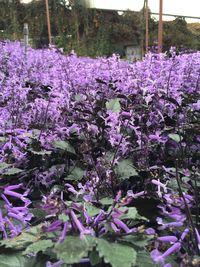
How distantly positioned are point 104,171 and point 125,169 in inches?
5.8

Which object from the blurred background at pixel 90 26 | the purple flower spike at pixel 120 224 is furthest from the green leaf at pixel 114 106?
the blurred background at pixel 90 26

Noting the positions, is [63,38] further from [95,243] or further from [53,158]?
[95,243]

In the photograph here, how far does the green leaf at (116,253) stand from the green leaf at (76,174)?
1.02m

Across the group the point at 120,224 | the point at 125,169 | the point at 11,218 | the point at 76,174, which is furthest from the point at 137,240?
the point at 76,174

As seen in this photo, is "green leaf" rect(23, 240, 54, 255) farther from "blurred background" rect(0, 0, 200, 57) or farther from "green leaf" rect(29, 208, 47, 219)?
"blurred background" rect(0, 0, 200, 57)

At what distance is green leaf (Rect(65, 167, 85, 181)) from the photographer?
2164 millimetres

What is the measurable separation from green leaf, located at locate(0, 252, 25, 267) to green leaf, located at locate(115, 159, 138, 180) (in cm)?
73

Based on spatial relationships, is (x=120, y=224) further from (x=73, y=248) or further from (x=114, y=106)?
(x=114, y=106)

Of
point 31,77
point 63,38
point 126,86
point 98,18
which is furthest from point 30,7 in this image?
point 126,86

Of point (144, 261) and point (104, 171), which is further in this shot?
point (104, 171)

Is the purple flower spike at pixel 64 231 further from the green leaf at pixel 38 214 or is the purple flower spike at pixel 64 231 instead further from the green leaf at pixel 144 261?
the green leaf at pixel 38 214

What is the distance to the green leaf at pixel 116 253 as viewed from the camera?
108cm

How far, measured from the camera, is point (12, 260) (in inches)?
54.5

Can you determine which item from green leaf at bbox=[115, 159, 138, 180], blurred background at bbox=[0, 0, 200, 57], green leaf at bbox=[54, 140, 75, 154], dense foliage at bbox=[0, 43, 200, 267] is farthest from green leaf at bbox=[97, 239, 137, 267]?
blurred background at bbox=[0, 0, 200, 57]
